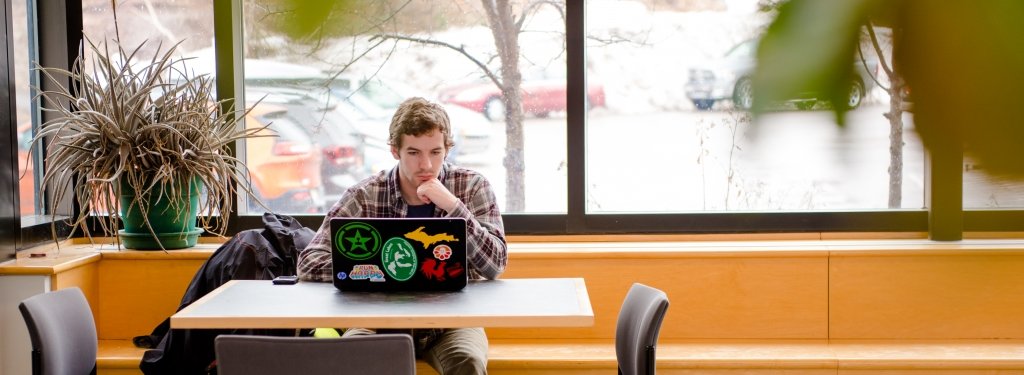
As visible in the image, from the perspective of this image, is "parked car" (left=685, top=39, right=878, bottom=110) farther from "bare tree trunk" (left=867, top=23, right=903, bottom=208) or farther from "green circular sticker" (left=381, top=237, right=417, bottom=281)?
"green circular sticker" (left=381, top=237, right=417, bottom=281)

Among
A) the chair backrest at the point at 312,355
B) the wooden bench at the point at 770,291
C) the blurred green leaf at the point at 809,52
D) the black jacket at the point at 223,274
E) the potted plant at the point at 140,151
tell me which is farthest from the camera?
the blurred green leaf at the point at 809,52

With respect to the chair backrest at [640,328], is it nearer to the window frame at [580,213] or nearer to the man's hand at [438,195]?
the man's hand at [438,195]

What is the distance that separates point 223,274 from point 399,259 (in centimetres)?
111

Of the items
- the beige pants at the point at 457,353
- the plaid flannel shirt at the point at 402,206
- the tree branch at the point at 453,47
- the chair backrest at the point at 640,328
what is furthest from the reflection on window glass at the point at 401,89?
the chair backrest at the point at 640,328

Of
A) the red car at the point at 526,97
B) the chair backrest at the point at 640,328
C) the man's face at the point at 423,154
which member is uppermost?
the red car at the point at 526,97

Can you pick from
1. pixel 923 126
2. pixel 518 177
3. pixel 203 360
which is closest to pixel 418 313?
pixel 203 360

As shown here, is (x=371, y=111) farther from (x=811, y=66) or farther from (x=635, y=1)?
(x=811, y=66)

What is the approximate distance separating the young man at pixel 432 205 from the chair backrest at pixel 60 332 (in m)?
0.62

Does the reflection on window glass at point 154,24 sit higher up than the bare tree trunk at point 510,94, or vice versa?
the reflection on window glass at point 154,24

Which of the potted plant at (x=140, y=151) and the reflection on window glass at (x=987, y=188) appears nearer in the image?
the potted plant at (x=140, y=151)

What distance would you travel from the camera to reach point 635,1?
4.06 m

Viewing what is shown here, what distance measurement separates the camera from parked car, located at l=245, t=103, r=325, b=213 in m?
4.17

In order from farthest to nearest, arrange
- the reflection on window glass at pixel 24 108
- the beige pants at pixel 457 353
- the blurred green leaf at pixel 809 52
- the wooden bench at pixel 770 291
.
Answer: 1. the blurred green leaf at pixel 809 52
2. the reflection on window glass at pixel 24 108
3. the wooden bench at pixel 770 291
4. the beige pants at pixel 457 353

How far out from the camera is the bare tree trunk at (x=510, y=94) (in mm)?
4094
